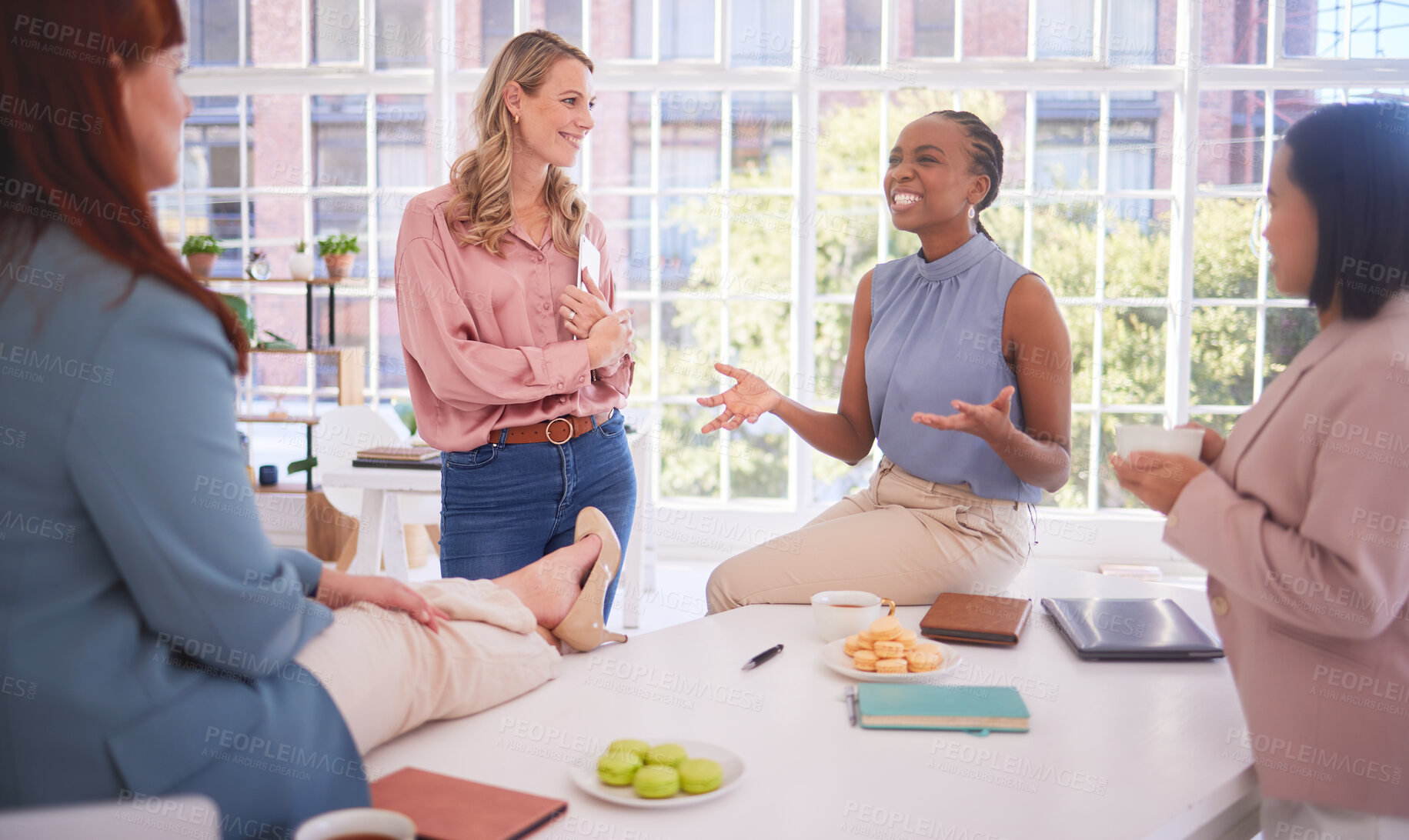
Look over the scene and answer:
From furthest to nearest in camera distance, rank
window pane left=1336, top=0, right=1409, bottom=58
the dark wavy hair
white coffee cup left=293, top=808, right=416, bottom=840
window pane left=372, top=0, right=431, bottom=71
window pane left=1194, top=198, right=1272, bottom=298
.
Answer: window pane left=372, top=0, right=431, bottom=71 < window pane left=1194, top=198, right=1272, bottom=298 < window pane left=1336, top=0, right=1409, bottom=58 < the dark wavy hair < white coffee cup left=293, top=808, right=416, bottom=840

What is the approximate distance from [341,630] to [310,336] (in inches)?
156

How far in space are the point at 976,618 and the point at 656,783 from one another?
0.75m

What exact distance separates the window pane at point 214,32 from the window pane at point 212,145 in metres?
0.20

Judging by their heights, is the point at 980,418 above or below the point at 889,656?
above

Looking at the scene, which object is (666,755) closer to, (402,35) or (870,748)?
(870,748)

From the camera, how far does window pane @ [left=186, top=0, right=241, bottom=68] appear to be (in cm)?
516

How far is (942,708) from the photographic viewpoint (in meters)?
1.24

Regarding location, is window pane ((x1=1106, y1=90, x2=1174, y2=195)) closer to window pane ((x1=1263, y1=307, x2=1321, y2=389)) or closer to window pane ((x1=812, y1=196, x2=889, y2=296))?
A: window pane ((x1=1263, y1=307, x2=1321, y2=389))

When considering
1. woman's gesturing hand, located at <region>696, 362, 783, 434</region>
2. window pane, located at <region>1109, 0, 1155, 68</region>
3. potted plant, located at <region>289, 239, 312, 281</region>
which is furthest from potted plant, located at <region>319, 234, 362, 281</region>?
window pane, located at <region>1109, 0, 1155, 68</region>

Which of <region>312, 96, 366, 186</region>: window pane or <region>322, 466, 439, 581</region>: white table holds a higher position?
<region>312, 96, 366, 186</region>: window pane

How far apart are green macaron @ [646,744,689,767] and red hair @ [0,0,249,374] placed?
0.62m

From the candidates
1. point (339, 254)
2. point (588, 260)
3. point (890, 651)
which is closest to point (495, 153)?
point (588, 260)

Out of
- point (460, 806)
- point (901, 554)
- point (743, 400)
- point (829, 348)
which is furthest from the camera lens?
point (829, 348)

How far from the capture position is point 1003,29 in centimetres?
472
